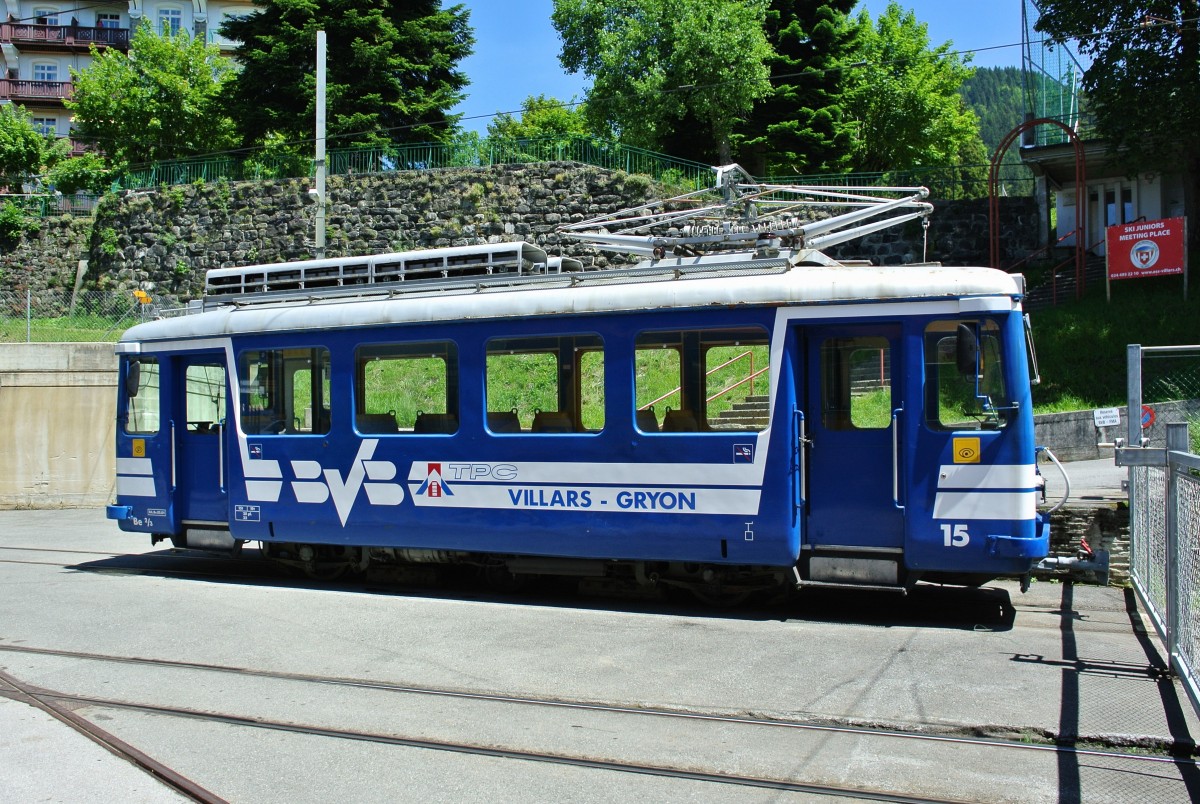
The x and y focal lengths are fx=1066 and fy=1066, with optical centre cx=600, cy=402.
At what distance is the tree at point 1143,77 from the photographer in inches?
893

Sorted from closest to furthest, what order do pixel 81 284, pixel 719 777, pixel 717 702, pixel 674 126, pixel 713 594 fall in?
pixel 719 777 < pixel 717 702 < pixel 713 594 < pixel 81 284 < pixel 674 126

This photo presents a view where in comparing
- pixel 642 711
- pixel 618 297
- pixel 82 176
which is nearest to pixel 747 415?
pixel 618 297

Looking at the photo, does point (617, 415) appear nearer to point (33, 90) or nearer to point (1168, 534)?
point (1168, 534)

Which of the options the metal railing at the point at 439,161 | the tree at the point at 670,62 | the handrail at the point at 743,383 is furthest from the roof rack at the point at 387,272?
the tree at the point at 670,62

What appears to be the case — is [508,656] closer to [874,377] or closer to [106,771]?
[106,771]

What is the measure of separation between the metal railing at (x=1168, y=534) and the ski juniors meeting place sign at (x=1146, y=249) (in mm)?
13519

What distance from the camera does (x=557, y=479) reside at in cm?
982

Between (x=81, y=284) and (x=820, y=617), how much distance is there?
29.9 meters

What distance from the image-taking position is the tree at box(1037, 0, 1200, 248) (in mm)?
22688

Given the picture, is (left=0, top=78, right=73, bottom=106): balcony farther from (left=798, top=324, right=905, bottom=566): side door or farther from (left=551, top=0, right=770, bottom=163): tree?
(left=798, top=324, right=905, bottom=566): side door

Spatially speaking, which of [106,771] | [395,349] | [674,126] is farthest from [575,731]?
[674,126]

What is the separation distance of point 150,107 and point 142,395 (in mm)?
35867

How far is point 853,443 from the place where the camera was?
29.4ft

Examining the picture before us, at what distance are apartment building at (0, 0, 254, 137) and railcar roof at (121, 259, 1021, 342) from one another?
53390mm
